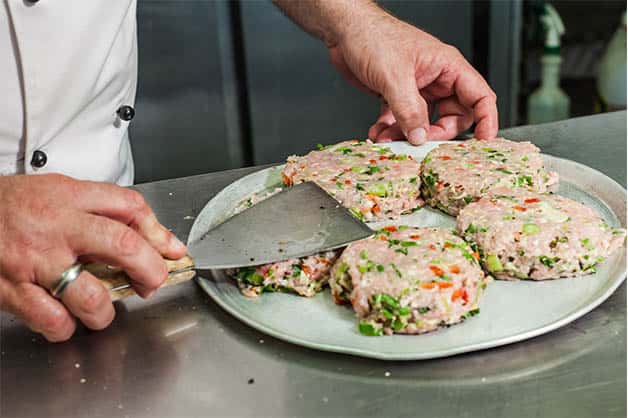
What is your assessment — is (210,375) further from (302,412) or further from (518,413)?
(518,413)

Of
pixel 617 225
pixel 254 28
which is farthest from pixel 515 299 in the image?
pixel 254 28

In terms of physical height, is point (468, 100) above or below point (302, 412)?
above

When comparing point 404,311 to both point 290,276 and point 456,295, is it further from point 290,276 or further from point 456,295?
point 290,276

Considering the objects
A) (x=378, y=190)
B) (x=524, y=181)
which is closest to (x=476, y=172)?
(x=524, y=181)

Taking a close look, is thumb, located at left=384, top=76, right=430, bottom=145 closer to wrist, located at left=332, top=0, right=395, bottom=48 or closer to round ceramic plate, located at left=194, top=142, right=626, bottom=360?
wrist, located at left=332, top=0, right=395, bottom=48

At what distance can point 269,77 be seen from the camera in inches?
115

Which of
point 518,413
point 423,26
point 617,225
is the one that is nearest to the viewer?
point 518,413

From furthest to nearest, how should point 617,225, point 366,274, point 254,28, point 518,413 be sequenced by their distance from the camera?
point 254,28
point 617,225
point 366,274
point 518,413

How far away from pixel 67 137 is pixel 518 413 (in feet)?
3.59

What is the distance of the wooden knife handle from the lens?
1.02 metres

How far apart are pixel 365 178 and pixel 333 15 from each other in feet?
1.79

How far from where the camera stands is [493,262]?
111 centimetres

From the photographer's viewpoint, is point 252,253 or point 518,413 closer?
point 518,413

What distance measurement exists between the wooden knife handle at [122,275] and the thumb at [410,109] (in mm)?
677
